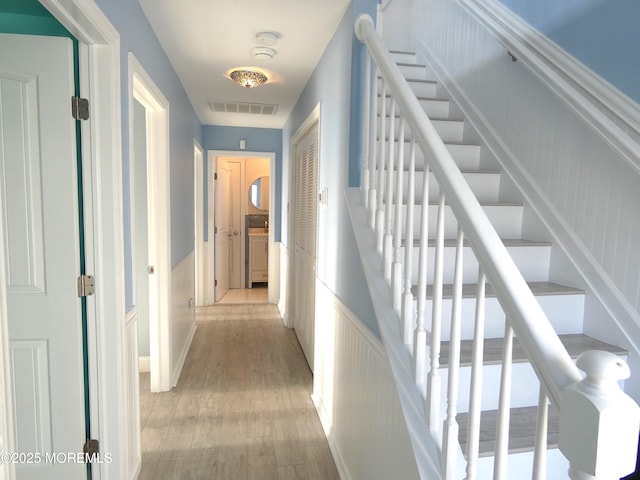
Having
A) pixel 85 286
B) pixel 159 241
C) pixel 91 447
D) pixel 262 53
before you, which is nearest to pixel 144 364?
pixel 159 241

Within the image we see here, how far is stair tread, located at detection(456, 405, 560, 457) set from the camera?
1126 millimetres

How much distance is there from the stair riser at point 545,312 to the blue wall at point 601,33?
74 centimetres

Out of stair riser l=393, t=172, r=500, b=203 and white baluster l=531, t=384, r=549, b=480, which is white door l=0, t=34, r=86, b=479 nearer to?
stair riser l=393, t=172, r=500, b=203

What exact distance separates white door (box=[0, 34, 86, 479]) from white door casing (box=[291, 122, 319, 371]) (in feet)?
6.01

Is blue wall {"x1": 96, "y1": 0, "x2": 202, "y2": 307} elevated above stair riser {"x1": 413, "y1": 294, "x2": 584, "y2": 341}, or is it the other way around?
blue wall {"x1": 96, "y1": 0, "x2": 202, "y2": 307}

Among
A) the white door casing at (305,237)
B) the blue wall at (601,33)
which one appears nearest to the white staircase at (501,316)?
the blue wall at (601,33)

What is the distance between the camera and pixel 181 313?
3.52 m

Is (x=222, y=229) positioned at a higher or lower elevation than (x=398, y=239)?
lower

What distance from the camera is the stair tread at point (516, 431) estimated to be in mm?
1126

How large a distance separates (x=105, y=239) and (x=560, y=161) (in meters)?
1.95

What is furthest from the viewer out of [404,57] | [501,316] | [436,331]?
[404,57]

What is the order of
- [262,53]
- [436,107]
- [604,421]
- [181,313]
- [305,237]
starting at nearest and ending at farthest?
1. [604,421]
2. [436,107]
3. [262,53]
4. [181,313]
5. [305,237]

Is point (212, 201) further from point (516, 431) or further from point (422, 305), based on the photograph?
point (516, 431)

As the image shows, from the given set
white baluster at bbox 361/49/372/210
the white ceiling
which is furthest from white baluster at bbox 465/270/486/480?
the white ceiling
